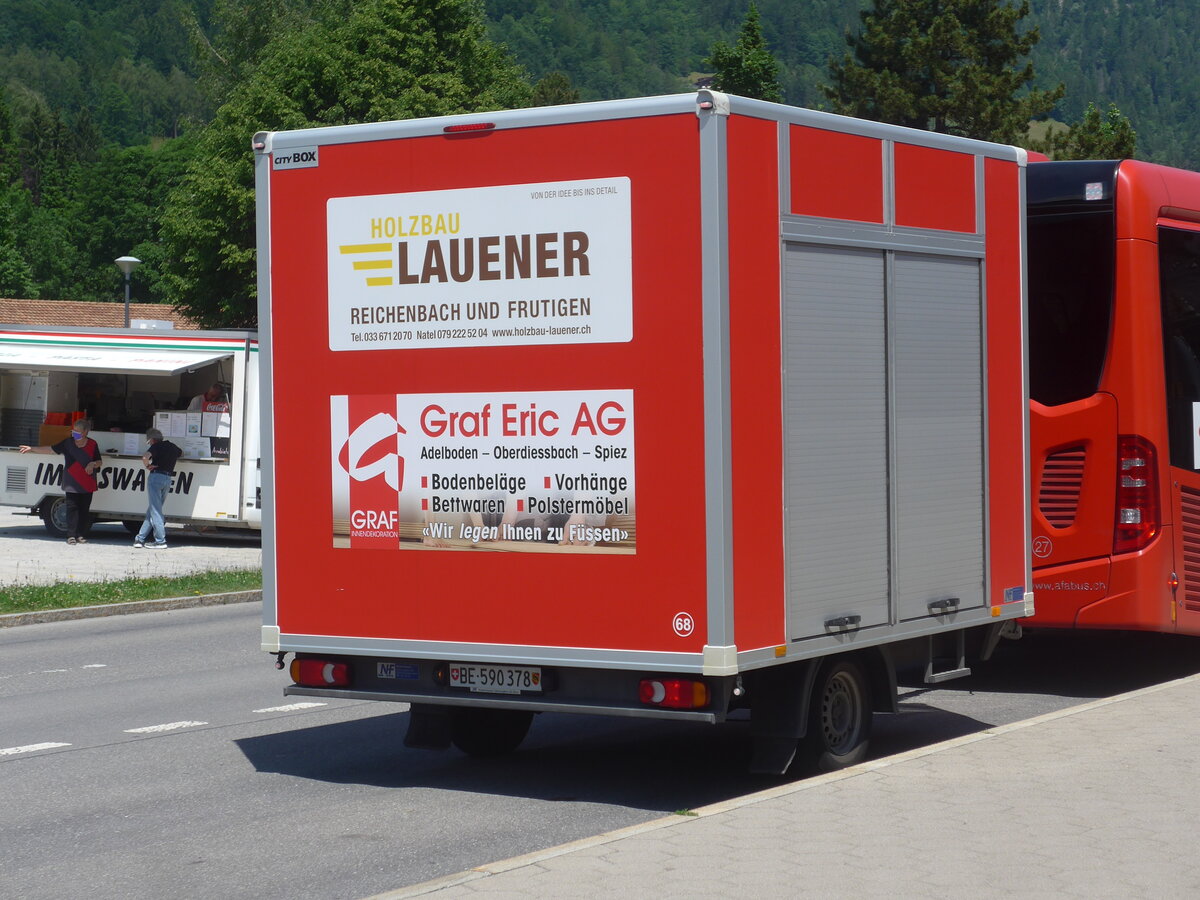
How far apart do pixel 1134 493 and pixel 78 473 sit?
17016 millimetres

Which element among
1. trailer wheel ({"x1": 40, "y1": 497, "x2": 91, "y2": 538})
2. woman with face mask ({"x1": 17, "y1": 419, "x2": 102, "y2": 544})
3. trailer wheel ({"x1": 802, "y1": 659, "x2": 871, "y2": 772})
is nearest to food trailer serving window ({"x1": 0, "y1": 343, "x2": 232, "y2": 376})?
woman with face mask ({"x1": 17, "y1": 419, "x2": 102, "y2": 544})

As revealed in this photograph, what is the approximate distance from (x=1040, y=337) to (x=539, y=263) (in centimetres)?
474

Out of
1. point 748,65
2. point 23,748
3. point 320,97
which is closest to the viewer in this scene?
point 23,748

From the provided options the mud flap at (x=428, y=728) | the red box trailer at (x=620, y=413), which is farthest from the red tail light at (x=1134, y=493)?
the mud flap at (x=428, y=728)

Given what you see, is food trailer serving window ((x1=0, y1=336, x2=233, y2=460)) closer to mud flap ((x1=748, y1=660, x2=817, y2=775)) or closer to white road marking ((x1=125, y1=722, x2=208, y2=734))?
white road marking ((x1=125, y1=722, x2=208, y2=734))

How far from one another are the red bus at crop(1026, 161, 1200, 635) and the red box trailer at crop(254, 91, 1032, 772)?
2.32m

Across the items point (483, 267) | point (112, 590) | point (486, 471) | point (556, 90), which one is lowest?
point (112, 590)

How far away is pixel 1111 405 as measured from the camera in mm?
10898

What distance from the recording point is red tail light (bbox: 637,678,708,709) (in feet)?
24.2

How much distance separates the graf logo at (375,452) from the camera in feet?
26.5

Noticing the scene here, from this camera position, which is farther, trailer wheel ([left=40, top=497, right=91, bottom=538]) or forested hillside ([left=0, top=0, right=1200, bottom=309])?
forested hillside ([left=0, top=0, right=1200, bottom=309])

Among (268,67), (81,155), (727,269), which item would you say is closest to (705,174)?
(727,269)

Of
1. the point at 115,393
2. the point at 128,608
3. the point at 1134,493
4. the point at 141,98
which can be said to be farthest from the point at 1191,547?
the point at 141,98

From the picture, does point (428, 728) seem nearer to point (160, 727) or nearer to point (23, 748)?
point (160, 727)
